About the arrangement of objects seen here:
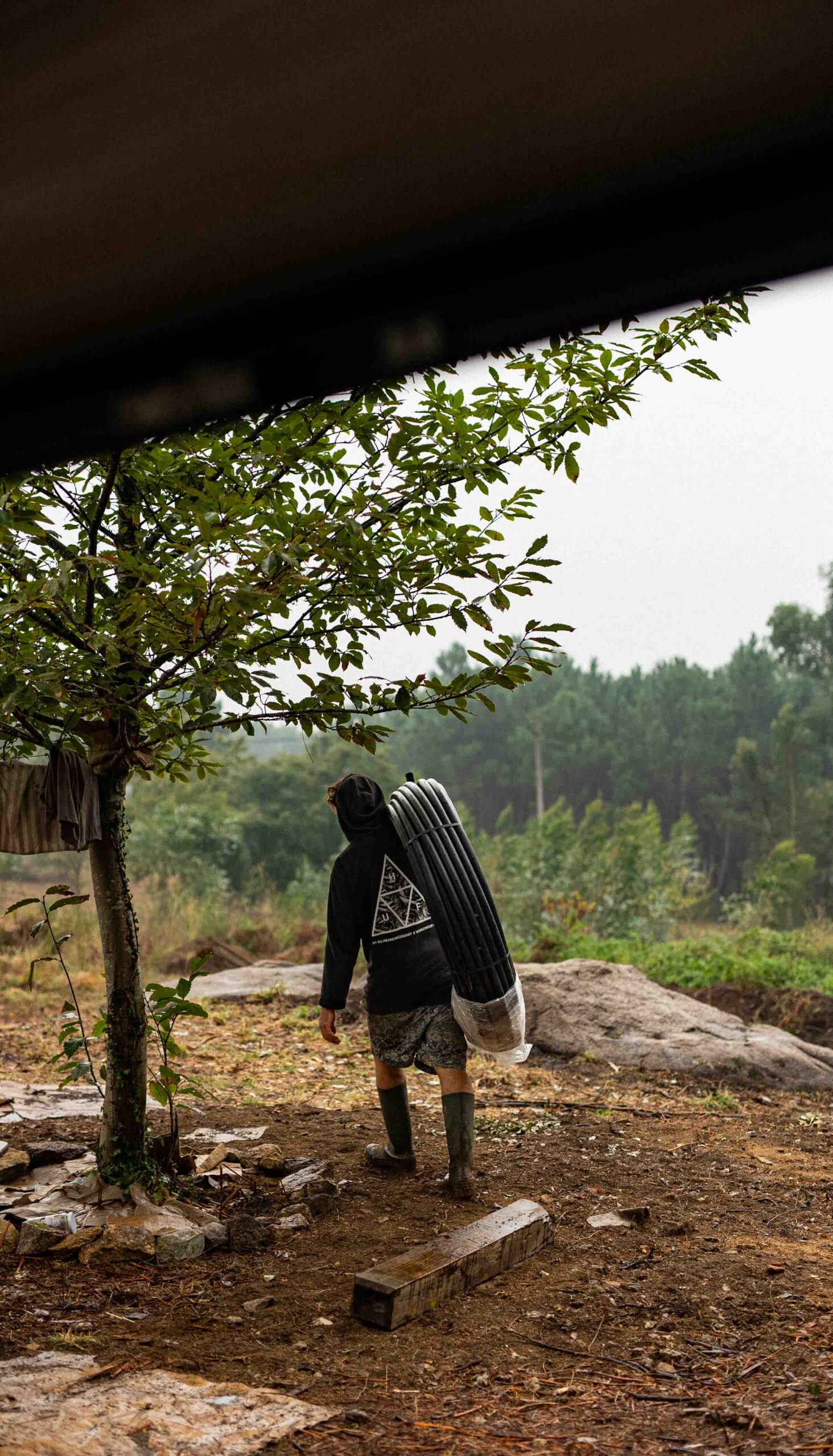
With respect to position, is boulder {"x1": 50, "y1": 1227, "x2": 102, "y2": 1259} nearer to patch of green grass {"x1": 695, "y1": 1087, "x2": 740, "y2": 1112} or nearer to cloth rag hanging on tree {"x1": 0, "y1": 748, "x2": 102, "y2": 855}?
cloth rag hanging on tree {"x1": 0, "y1": 748, "x2": 102, "y2": 855}

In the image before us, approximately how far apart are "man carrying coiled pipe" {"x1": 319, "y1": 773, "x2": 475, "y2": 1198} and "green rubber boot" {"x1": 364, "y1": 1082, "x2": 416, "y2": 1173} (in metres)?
0.01

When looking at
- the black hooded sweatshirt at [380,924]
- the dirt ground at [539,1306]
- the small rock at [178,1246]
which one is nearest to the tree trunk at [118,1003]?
the small rock at [178,1246]

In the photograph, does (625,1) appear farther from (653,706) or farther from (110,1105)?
(653,706)

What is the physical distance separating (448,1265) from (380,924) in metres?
1.45

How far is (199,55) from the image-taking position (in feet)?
4.40

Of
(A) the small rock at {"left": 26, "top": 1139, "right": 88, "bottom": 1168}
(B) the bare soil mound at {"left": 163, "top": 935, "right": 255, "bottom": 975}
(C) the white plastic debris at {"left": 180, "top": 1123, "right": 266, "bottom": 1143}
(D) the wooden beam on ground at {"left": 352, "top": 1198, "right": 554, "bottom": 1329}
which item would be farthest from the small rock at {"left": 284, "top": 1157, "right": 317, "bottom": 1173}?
(B) the bare soil mound at {"left": 163, "top": 935, "right": 255, "bottom": 975}

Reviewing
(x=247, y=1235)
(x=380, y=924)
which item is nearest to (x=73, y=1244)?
(x=247, y=1235)

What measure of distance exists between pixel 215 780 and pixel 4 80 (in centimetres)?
1865

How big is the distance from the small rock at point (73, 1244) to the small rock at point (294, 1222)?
69 centimetres

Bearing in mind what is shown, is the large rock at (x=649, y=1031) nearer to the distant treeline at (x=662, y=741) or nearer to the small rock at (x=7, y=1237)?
the small rock at (x=7, y=1237)

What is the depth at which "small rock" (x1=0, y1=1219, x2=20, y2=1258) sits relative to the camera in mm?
3959

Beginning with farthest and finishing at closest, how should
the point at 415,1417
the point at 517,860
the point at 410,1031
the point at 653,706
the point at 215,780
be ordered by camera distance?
the point at 653,706, the point at 215,780, the point at 517,860, the point at 410,1031, the point at 415,1417

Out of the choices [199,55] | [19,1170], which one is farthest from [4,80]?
[19,1170]

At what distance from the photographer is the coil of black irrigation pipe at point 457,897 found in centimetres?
432
